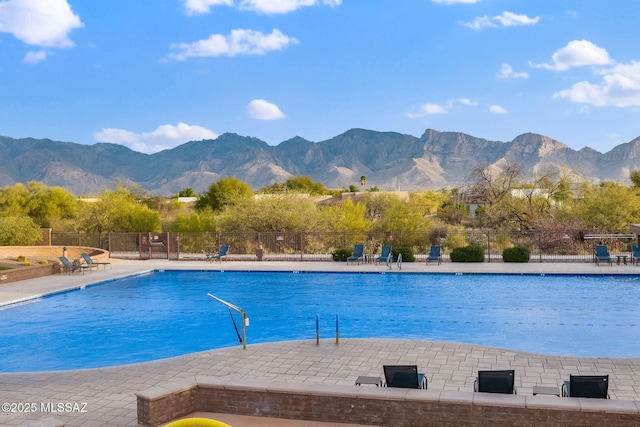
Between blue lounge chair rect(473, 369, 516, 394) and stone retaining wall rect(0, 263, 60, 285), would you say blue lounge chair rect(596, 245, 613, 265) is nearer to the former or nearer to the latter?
blue lounge chair rect(473, 369, 516, 394)

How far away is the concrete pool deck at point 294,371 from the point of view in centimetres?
762

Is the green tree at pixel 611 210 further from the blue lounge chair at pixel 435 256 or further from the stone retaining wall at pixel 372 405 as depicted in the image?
the stone retaining wall at pixel 372 405

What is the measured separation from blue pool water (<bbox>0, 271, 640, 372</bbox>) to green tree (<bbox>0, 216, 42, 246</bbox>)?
38.9 feet

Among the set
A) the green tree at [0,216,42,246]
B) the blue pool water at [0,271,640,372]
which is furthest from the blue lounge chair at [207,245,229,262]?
the green tree at [0,216,42,246]

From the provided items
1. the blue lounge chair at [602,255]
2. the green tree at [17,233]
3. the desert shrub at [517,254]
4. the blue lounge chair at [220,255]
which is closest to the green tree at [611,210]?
the blue lounge chair at [602,255]

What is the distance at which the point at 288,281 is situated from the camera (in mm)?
20781

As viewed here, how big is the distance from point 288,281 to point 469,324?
8.28 meters

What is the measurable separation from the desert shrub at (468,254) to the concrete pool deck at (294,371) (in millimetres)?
13179


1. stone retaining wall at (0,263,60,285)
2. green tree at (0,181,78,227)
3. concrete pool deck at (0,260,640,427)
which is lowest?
concrete pool deck at (0,260,640,427)

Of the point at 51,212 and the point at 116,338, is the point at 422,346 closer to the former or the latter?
the point at 116,338

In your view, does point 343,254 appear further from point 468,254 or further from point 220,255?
point 220,255

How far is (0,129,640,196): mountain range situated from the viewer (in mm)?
121125

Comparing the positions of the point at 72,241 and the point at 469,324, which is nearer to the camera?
the point at 469,324

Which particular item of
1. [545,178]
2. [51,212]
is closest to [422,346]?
[545,178]
